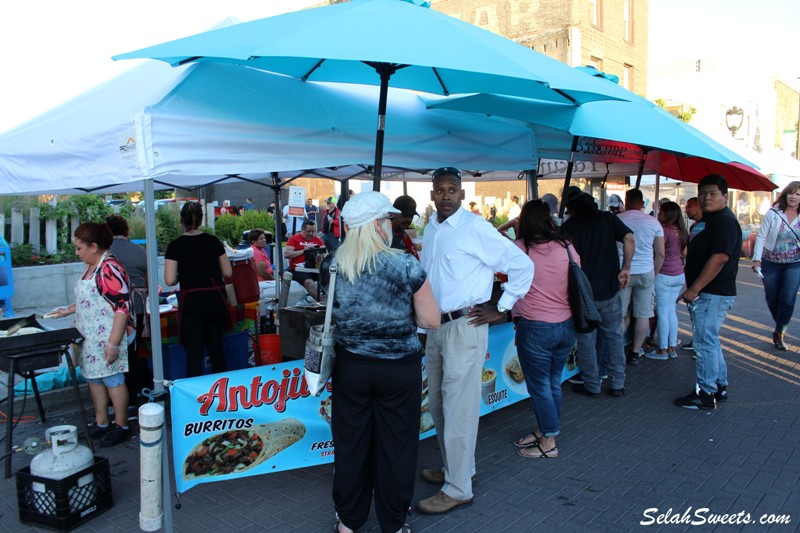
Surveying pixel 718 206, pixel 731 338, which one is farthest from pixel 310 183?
pixel 718 206

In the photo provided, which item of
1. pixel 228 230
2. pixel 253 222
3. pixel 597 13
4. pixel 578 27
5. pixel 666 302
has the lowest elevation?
pixel 666 302

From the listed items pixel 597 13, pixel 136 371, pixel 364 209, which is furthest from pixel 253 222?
pixel 597 13

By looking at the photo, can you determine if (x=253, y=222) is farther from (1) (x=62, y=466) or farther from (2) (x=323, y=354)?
(2) (x=323, y=354)

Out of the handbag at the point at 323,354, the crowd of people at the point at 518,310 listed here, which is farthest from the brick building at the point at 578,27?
the handbag at the point at 323,354

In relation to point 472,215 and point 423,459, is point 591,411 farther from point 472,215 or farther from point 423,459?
point 472,215

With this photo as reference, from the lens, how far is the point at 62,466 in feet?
11.4

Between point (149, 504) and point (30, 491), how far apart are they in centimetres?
92

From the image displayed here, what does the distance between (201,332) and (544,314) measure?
2964mm

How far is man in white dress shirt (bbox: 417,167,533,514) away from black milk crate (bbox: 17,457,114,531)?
2.01 m

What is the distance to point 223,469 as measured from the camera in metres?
3.79

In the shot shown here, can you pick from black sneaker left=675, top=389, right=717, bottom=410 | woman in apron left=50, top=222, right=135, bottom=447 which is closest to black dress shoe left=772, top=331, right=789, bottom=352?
black sneaker left=675, top=389, right=717, bottom=410

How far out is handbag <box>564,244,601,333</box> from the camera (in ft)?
14.0

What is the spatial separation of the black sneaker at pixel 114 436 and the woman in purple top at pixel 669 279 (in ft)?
19.1

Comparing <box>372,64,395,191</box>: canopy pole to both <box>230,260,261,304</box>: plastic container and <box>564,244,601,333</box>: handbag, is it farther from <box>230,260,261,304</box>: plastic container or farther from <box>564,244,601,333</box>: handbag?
<box>230,260,261,304</box>: plastic container
